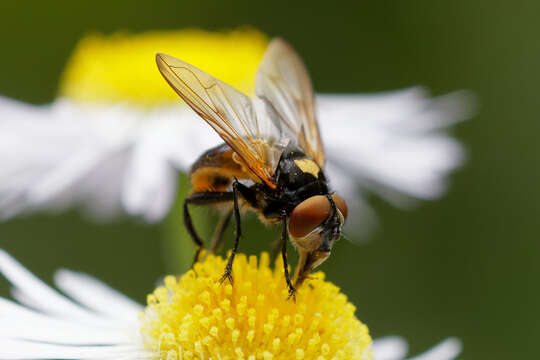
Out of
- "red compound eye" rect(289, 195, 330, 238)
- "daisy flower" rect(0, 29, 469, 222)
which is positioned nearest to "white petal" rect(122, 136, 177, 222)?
"daisy flower" rect(0, 29, 469, 222)

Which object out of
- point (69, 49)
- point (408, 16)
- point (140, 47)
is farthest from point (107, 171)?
point (408, 16)

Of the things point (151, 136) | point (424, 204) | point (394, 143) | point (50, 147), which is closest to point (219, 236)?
point (151, 136)

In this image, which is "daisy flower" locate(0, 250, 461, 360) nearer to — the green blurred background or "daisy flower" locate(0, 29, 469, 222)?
"daisy flower" locate(0, 29, 469, 222)

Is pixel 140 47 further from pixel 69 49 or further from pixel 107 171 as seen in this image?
pixel 69 49

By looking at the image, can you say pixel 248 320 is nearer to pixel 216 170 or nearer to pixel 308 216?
pixel 308 216

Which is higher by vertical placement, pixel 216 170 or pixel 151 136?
pixel 216 170

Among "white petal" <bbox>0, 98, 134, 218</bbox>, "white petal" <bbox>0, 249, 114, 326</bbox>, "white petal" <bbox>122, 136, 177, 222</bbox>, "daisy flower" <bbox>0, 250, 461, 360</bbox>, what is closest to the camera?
Answer: "daisy flower" <bbox>0, 250, 461, 360</bbox>
